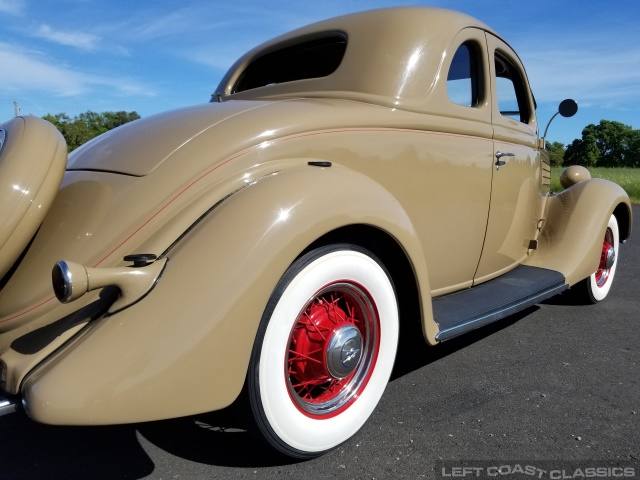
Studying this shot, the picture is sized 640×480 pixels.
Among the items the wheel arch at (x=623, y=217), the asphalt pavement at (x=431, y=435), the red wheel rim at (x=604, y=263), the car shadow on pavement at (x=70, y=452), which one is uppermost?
the wheel arch at (x=623, y=217)

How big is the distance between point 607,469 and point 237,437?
4.57ft

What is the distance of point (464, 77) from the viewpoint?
2945mm

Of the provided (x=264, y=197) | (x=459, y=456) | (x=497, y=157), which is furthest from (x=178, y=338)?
(x=497, y=157)

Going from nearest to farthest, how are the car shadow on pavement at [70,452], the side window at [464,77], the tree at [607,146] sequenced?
the car shadow on pavement at [70,452] → the side window at [464,77] → the tree at [607,146]

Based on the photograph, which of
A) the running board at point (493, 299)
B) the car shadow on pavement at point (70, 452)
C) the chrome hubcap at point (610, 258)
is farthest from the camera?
the chrome hubcap at point (610, 258)

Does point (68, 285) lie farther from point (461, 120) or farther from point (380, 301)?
point (461, 120)

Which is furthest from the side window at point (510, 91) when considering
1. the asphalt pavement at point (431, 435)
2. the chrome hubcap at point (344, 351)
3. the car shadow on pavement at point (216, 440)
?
the car shadow on pavement at point (216, 440)

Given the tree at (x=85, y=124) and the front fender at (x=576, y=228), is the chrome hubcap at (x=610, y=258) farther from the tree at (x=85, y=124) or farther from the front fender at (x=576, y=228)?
the tree at (x=85, y=124)

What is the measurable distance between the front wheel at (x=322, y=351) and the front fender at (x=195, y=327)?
106 mm

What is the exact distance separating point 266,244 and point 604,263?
3.46 metres

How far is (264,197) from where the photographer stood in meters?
1.69

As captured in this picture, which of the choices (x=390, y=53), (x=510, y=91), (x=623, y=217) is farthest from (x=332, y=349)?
(x=623, y=217)

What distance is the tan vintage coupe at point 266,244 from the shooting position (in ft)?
4.80

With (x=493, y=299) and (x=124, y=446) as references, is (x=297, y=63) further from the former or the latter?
(x=124, y=446)
